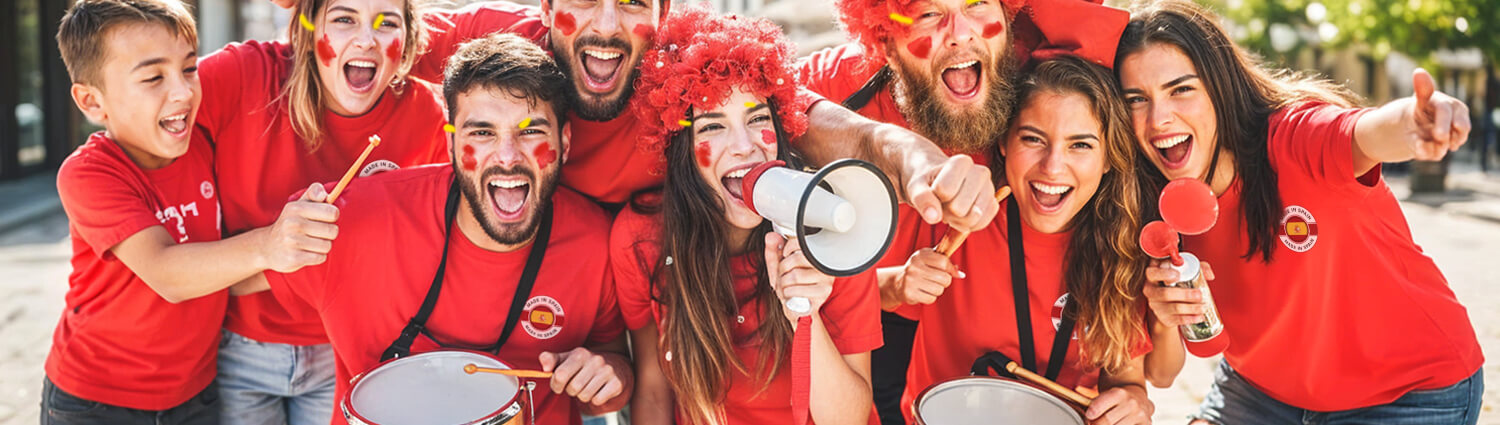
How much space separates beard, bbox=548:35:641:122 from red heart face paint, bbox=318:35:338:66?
0.86 metres

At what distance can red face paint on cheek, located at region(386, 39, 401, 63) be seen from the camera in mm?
3920

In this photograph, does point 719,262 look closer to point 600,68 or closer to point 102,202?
point 600,68

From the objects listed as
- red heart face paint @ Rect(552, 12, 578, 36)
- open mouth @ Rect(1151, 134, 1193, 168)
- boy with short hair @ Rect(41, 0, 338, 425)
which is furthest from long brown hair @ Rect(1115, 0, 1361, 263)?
boy with short hair @ Rect(41, 0, 338, 425)

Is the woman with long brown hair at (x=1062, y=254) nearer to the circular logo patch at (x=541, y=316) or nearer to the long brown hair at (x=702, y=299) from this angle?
the long brown hair at (x=702, y=299)

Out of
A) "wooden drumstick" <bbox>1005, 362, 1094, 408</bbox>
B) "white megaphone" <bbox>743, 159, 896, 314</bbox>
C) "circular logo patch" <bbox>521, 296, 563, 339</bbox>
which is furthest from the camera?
"circular logo patch" <bbox>521, 296, 563, 339</bbox>

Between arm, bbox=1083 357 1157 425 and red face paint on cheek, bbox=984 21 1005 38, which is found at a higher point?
red face paint on cheek, bbox=984 21 1005 38

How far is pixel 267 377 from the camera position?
402 centimetres

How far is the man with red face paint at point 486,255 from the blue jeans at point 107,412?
68 cm

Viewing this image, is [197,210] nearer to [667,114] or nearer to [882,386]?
[667,114]

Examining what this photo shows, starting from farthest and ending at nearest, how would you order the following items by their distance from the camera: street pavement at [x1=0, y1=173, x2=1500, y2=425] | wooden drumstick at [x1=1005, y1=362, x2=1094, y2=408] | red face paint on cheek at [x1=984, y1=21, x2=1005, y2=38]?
street pavement at [x1=0, y1=173, x2=1500, y2=425] → red face paint on cheek at [x1=984, y1=21, x2=1005, y2=38] → wooden drumstick at [x1=1005, y1=362, x2=1094, y2=408]

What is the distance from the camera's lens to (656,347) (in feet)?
11.5

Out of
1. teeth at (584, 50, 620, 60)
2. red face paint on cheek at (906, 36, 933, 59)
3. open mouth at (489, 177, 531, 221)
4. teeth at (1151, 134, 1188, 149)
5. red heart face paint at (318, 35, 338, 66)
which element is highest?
red face paint on cheek at (906, 36, 933, 59)

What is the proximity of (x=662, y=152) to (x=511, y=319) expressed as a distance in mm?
749

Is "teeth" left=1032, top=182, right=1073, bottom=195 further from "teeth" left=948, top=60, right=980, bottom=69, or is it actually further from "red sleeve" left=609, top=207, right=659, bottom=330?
"red sleeve" left=609, top=207, right=659, bottom=330
